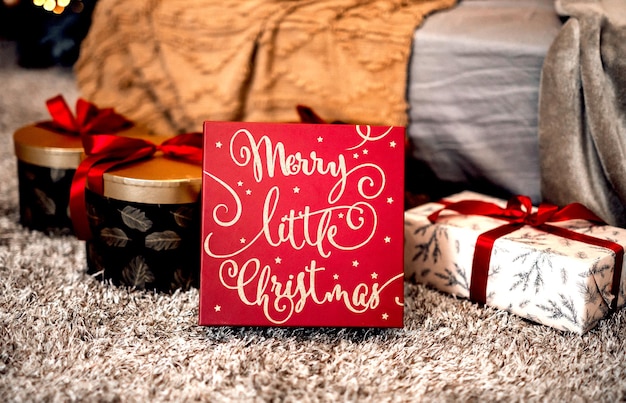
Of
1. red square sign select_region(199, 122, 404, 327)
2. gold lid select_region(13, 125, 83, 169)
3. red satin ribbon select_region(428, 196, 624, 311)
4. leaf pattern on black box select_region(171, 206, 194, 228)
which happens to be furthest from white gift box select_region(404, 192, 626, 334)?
gold lid select_region(13, 125, 83, 169)

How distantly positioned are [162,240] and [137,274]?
7cm

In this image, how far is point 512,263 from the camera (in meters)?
0.92

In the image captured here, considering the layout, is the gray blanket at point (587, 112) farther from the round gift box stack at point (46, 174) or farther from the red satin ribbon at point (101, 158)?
the round gift box stack at point (46, 174)

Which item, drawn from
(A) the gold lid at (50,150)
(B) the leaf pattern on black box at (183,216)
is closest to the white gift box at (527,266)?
(B) the leaf pattern on black box at (183,216)

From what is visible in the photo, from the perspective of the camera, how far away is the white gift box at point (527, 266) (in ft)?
2.85

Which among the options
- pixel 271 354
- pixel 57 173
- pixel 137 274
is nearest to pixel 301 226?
pixel 271 354

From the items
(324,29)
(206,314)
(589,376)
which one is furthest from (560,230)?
(324,29)

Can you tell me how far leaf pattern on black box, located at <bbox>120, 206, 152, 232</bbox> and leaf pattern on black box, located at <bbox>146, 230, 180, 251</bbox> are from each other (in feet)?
0.05

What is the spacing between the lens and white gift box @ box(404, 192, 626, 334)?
0.87 m

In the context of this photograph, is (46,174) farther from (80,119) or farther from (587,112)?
(587,112)

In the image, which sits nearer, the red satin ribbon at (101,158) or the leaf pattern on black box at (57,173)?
the red satin ribbon at (101,158)

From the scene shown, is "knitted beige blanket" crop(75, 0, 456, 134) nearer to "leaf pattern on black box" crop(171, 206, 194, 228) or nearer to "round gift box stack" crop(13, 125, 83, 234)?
"round gift box stack" crop(13, 125, 83, 234)

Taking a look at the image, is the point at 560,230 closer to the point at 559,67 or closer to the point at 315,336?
the point at 559,67

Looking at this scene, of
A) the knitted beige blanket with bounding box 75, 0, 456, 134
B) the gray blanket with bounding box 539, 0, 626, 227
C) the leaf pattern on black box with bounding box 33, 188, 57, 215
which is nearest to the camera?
the gray blanket with bounding box 539, 0, 626, 227
